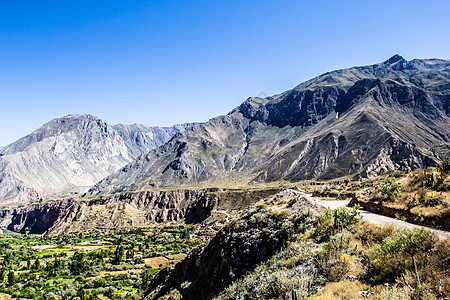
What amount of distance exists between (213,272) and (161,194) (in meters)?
148

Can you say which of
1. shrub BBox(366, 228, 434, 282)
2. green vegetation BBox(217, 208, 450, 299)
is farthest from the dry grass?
shrub BBox(366, 228, 434, 282)

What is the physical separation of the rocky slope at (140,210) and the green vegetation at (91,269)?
27.9 m

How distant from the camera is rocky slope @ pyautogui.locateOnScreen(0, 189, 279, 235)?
387ft

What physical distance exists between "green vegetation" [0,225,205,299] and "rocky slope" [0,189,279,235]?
27899 millimetres

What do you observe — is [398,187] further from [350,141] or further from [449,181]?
[350,141]

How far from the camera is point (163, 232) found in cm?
10906

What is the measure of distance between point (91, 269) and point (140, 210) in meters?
90.6

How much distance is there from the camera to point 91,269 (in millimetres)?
61875

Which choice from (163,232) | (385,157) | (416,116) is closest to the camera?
(163,232)

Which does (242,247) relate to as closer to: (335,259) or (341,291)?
(335,259)

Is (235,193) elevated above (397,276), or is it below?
below

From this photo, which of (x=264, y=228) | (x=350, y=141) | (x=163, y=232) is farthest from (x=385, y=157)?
(x=264, y=228)

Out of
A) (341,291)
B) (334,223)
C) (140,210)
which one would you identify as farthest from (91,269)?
(140,210)

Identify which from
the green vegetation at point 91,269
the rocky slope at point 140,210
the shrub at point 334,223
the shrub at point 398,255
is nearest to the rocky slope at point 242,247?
the shrub at point 334,223
